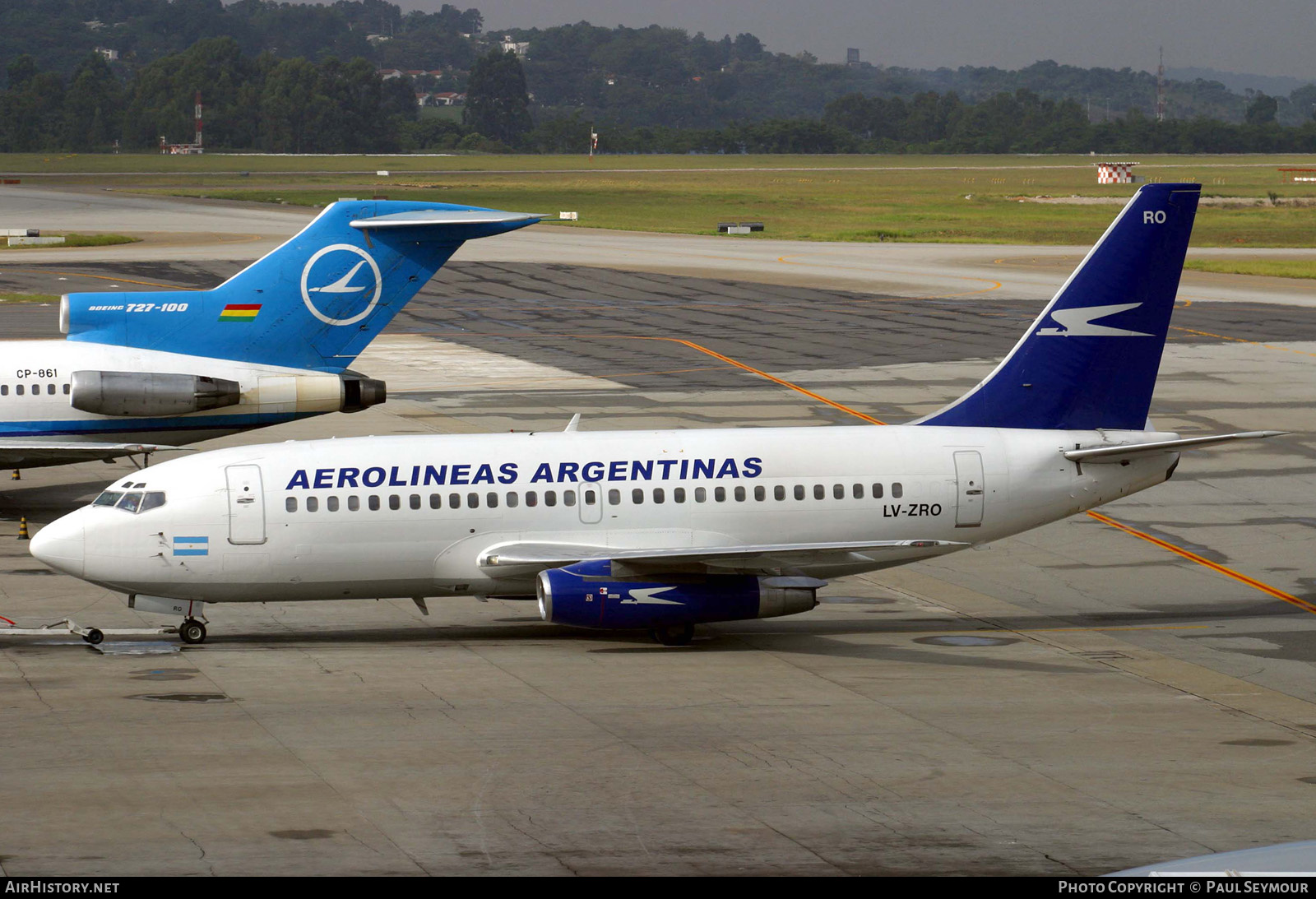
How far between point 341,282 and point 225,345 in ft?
10.4

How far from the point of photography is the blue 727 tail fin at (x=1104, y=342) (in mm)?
31656

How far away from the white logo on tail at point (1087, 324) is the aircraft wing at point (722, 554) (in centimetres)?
521

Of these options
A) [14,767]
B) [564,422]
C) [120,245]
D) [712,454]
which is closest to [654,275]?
[120,245]

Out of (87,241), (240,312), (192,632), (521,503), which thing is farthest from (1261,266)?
(192,632)

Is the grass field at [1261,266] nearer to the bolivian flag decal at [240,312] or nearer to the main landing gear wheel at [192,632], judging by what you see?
the bolivian flag decal at [240,312]

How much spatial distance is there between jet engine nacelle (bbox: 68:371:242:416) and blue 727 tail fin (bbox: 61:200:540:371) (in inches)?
34.6

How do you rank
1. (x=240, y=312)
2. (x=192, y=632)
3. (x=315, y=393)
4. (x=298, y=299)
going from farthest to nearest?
(x=315, y=393) → (x=298, y=299) → (x=240, y=312) → (x=192, y=632)

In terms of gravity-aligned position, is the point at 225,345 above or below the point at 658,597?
above

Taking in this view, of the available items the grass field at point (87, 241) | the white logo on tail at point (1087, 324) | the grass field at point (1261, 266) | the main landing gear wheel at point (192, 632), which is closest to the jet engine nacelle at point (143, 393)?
the main landing gear wheel at point (192, 632)

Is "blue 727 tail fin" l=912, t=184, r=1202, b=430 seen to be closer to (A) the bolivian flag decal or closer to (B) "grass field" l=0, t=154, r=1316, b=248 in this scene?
(A) the bolivian flag decal

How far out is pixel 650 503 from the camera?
29578mm

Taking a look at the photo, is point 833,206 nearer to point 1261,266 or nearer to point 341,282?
point 1261,266

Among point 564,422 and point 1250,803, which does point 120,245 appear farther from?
point 1250,803
